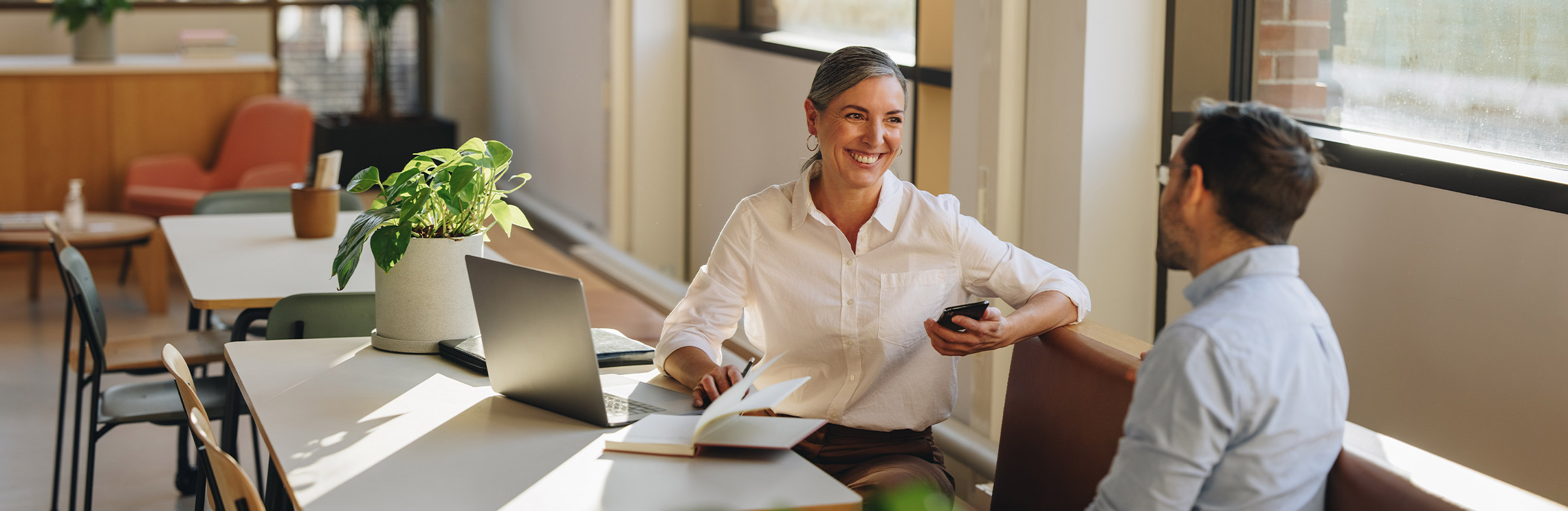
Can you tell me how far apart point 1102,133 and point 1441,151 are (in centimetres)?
87

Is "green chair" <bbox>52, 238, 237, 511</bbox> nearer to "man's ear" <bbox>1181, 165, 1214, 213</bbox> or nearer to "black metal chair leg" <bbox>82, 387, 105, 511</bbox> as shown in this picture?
"black metal chair leg" <bbox>82, 387, 105, 511</bbox>

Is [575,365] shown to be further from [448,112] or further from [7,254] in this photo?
[448,112]

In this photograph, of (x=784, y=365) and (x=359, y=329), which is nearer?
(x=784, y=365)

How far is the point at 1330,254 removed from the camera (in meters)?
2.99

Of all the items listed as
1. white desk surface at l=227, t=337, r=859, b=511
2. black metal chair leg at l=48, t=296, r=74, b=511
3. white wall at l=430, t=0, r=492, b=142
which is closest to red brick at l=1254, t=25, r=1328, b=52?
white desk surface at l=227, t=337, r=859, b=511

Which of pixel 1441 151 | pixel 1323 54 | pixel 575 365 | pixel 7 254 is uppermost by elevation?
pixel 1323 54

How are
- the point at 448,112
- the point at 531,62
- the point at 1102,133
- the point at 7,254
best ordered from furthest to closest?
the point at 448,112 < the point at 531,62 < the point at 7,254 < the point at 1102,133

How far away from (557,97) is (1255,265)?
22.8 feet

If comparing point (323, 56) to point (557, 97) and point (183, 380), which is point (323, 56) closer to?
point (557, 97)

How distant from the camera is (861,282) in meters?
2.45

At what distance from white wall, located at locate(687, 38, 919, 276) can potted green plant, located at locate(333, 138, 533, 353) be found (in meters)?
2.34

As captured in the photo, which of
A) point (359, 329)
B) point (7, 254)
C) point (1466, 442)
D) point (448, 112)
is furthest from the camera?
point (448, 112)

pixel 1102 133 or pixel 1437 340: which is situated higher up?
pixel 1102 133

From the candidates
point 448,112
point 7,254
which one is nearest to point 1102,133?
point 7,254
